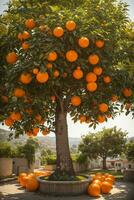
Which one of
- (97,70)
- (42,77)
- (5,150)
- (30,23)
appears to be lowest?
(5,150)

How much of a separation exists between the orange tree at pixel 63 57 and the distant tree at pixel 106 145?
127 feet

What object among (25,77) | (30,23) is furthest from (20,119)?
(30,23)

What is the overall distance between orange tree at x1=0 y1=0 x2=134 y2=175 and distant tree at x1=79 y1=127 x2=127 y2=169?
127ft

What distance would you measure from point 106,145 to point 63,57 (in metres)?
42.3

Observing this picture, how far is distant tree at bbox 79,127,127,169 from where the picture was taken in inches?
1898

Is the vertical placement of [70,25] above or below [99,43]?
above

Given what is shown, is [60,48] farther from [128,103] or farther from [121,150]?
[121,150]

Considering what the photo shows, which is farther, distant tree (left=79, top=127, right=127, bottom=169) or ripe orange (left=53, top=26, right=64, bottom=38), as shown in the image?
distant tree (left=79, top=127, right=127, bottom=169)

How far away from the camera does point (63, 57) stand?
745 centimetres

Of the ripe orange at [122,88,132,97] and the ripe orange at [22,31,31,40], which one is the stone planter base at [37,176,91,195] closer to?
the ripe orange at [122,88,132,97]

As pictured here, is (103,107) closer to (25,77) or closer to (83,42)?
(83,42)

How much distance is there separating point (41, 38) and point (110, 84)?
2.37 metres

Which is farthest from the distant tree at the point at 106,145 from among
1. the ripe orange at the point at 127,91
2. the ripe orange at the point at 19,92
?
the ripe orange at the point at 19,92

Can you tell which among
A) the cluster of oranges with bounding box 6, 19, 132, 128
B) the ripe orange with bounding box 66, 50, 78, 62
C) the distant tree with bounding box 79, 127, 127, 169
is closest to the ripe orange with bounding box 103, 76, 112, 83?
the cluster of oranges with bounding box 6, 19, 132, 128
